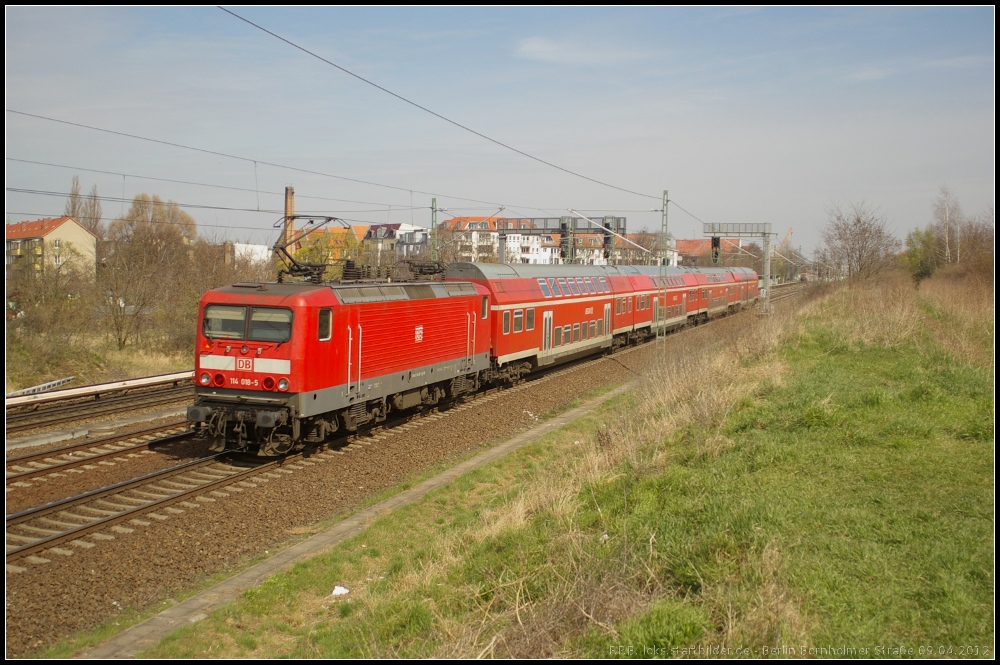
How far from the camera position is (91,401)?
18656 millimetres

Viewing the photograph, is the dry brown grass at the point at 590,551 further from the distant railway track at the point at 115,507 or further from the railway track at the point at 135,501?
the distant railway track at the point at 115,507

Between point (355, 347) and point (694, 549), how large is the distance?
29.3 feet

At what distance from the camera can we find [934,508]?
8.07 m

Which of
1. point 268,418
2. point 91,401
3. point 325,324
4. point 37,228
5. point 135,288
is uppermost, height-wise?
point 37,228

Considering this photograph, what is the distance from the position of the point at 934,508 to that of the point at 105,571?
31.6 feet

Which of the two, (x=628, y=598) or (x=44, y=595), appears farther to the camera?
(x=44, y=595)

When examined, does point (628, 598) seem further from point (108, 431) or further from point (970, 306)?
point (970, 306)

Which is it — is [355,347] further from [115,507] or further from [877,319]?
[877,319]

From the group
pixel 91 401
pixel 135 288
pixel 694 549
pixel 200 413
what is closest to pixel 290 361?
pixel 200 413

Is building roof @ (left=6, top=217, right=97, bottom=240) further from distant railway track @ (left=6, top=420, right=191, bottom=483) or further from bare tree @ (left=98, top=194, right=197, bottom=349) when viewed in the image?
distant railway track @ (left=6, top=420, right=191, bottom=483)

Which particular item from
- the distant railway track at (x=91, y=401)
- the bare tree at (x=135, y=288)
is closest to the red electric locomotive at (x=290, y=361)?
the distant railway track at (x=91, y=401)

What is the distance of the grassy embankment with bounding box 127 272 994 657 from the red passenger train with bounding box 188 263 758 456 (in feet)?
11.1

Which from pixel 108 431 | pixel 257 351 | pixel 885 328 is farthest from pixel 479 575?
pixel 885 328

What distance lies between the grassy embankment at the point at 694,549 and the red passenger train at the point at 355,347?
11.1ft
